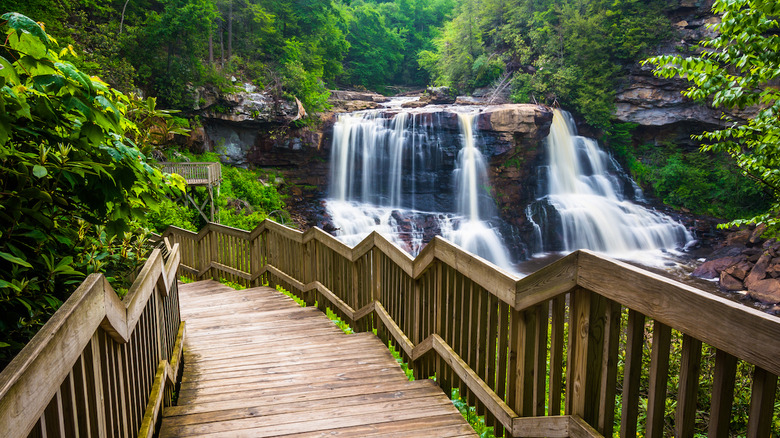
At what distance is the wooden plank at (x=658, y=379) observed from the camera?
61.4 inches

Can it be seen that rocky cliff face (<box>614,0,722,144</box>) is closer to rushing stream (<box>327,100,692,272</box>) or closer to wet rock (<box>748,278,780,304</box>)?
rushing stream (<box>327,100,692,272</box>)

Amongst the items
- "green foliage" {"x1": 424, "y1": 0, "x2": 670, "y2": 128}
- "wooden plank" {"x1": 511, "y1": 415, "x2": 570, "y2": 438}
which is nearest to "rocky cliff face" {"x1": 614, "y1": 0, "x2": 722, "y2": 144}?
"green foliage" {"x1": 424, "y1": 0, "x2": 670, "y2": 128}

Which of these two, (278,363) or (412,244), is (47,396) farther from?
(412,244)

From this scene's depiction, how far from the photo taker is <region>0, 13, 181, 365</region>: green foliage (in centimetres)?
165

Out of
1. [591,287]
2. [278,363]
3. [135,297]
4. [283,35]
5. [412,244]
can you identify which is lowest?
[412,244]

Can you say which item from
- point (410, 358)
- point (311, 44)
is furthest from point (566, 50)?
point (410, 358)

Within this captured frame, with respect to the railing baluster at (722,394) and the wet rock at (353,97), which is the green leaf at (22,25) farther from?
the wet rock at (353,97)

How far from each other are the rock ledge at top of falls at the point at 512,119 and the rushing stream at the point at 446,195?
0.58 meters

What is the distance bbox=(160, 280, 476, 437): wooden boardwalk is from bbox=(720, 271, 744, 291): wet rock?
15.9 metres

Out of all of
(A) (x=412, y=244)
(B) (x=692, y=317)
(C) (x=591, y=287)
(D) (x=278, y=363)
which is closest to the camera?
(B) (x=692, y=317)

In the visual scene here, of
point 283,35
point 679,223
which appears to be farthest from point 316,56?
point 679,223

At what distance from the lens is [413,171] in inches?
867

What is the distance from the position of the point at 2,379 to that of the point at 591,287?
6.17 ft

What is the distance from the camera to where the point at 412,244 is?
771 inches
